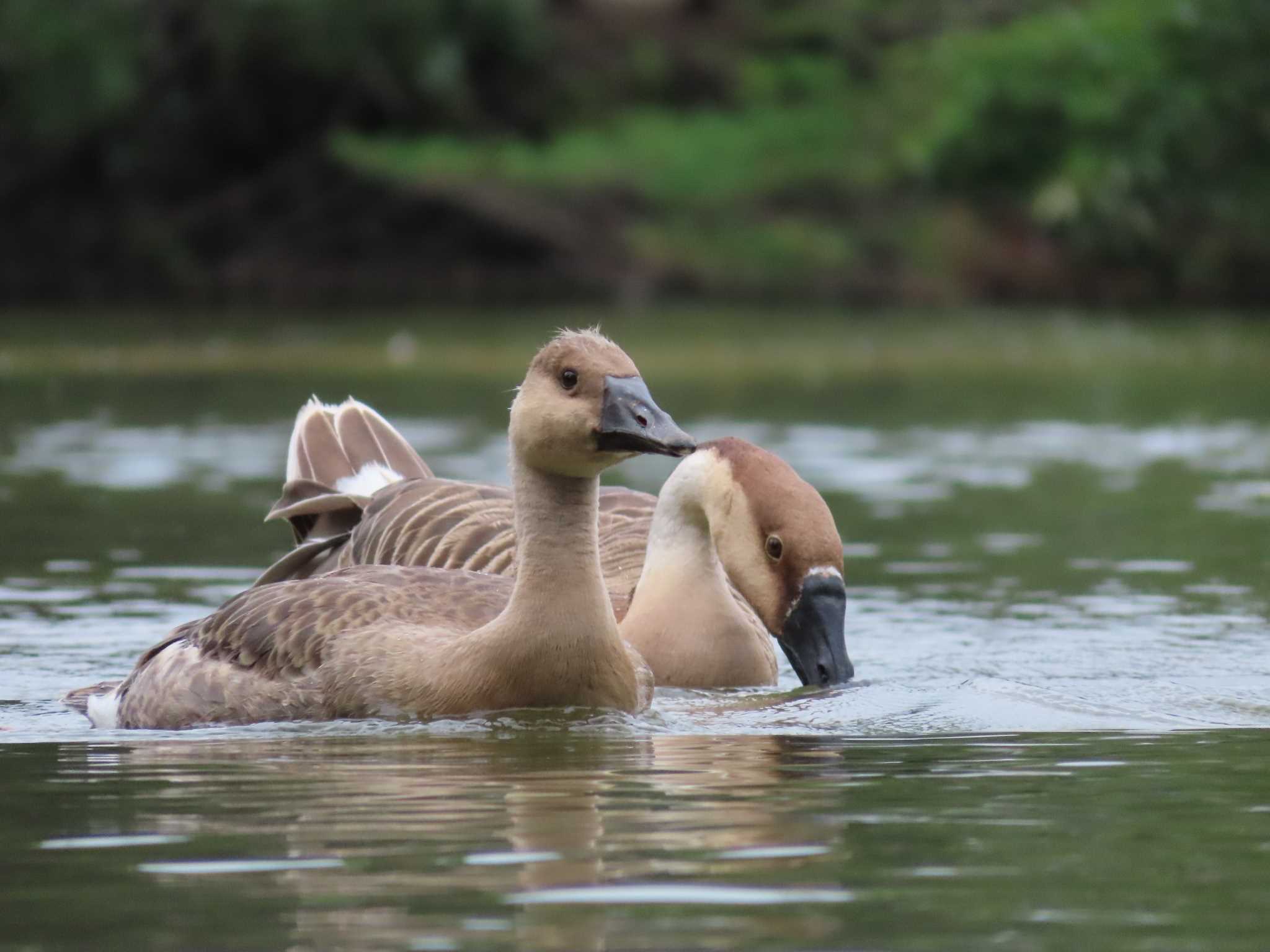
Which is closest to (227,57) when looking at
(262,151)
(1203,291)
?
(262,151)

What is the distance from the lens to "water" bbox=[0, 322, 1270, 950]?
4.84 metres

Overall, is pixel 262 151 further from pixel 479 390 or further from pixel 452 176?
pixel 479 390

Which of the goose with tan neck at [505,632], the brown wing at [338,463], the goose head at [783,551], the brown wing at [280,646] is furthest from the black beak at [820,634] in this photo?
the brown wing at [338,463]

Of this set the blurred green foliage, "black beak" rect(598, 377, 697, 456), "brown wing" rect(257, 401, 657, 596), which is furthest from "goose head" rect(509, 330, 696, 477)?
the blurred green foliage

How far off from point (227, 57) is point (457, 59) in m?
3.78

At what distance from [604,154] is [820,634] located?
31.1m

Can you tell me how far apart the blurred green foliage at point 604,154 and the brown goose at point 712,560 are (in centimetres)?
2479

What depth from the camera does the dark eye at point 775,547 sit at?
8602 millimetres

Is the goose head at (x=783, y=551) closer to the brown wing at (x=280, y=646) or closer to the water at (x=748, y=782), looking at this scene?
the water at (x=748, y=782)

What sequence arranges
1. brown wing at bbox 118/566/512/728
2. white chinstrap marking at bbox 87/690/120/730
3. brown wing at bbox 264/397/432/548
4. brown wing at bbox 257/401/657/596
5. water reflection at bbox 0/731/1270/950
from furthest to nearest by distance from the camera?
brown wing at bbox 264/397/432/548 < brown wing at bbox 257/401/657/596 < white chinstrap marking at bbox 87/690/120/730 < brown wing at bbox 118/566/512/728 < water reflection at bbox 0/731/1270/950

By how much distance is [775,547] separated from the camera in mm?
8656

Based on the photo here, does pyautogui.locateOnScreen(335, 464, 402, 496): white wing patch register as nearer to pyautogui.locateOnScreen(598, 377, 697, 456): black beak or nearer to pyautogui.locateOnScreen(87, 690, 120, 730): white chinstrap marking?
pyautogui.locateOnScreen(87, 690, 120, 730): white chinstrap marking

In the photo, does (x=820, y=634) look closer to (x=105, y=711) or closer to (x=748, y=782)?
(x=748, y=782)

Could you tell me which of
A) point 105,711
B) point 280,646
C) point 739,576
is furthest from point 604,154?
point 280,646
